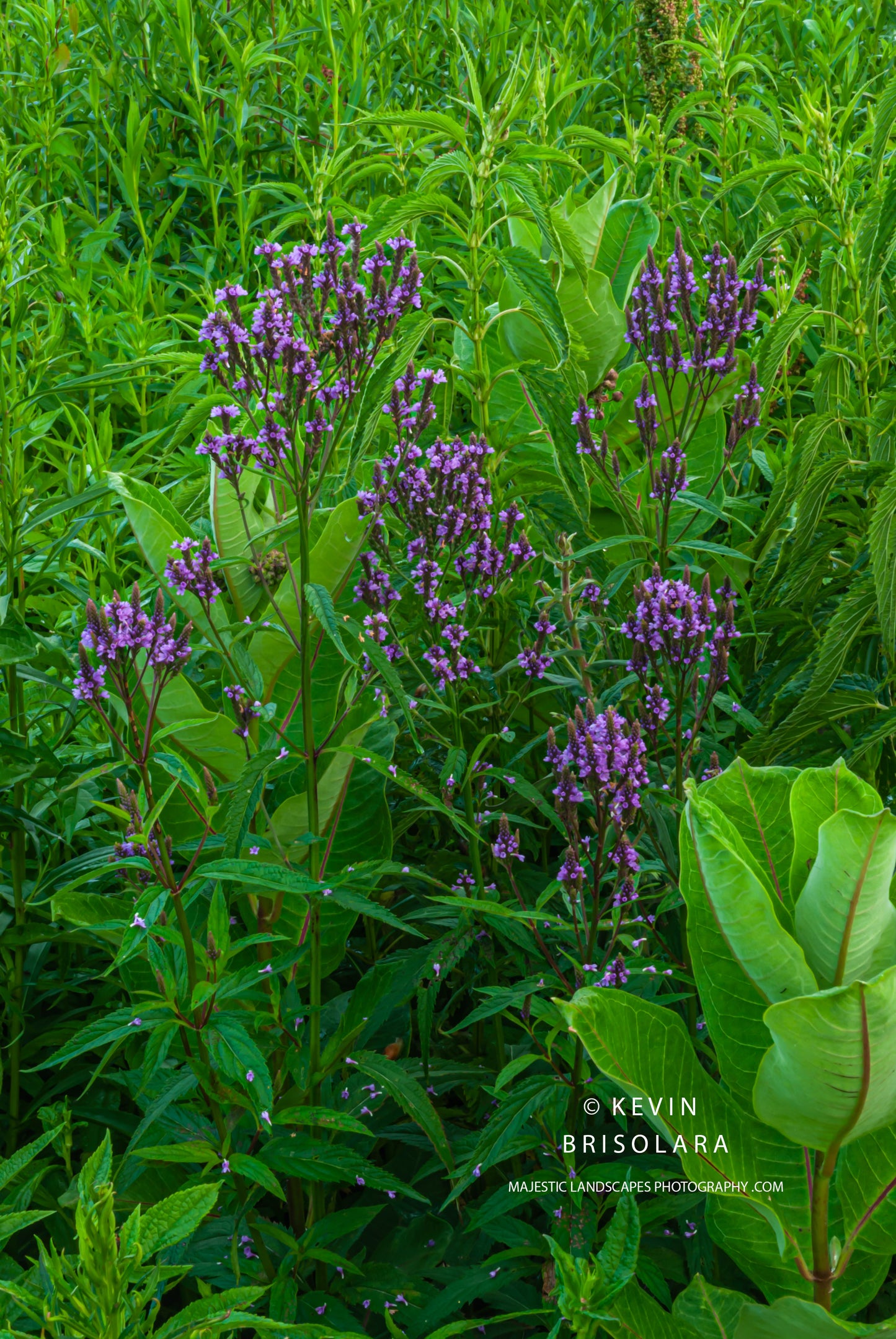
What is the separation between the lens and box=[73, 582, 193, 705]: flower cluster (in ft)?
4.75

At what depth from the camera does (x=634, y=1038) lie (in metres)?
1.22

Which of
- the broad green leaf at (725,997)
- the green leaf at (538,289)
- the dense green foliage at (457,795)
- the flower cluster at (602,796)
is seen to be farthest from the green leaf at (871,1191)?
the green leaf at (538,289)

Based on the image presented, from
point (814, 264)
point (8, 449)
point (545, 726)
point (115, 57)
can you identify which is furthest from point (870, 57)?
point (8, 449)

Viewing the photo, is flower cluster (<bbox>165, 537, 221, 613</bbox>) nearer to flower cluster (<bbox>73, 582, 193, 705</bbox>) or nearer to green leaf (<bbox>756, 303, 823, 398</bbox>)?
flower cluster (<bbox>73, 582, 193, 705</bbox>)

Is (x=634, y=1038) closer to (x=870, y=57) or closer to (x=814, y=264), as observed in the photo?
(x=814, y=264)

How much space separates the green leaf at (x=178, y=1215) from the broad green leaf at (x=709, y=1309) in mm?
546

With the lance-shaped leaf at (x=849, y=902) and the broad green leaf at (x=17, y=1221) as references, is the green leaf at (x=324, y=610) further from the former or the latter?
the broad green leaf at (x=17, y=1221)

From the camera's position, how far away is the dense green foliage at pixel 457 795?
1.25 m

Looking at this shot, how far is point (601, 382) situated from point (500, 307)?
0.96ft

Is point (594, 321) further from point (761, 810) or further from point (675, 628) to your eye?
point (761, 810)

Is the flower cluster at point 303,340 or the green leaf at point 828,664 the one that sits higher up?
the flower cluster at point 303,340

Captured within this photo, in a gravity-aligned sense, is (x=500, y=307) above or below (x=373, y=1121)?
above

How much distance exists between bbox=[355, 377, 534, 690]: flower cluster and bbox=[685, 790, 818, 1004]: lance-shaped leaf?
2.31 ft

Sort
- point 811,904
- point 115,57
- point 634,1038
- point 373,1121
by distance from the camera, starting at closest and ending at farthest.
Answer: point 811,904 → point 634,1038 → point 373,1121 → point 115,57
